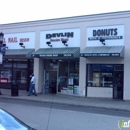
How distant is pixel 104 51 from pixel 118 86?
2.91 m

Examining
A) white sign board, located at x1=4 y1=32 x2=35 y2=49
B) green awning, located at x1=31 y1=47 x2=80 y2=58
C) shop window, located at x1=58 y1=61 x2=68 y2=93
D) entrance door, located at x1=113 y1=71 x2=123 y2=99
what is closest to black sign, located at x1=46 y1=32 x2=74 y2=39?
green awning, located at x1=31 y1=47 x2=80 y2=58

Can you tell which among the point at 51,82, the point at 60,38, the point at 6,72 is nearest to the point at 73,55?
the point at 60,38

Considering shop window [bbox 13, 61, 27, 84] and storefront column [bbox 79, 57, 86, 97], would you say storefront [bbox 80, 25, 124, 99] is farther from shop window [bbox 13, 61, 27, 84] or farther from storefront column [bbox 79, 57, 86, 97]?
shop window [bbox 13, 61, 27, 84]

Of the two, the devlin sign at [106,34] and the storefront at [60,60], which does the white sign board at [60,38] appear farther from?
the devlin sign at [106,34]

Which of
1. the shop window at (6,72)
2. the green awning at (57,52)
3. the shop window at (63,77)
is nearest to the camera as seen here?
the green awning at (57,52)

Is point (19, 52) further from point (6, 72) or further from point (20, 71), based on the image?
point (6, 72)

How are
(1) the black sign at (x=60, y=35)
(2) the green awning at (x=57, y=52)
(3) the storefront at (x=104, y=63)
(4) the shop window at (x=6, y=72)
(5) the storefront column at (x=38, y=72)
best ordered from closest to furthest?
(3) the storefront at (x=104, y=63), (2) the green awning at (x=57, y=52), (1) the black sign at (x=60, y=35), (5) the storefront column at (x=38, y=72), (4) the shop window at (x=6, y=72)

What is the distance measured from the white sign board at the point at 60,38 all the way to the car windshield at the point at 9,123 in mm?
15889

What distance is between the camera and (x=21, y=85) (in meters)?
23.2

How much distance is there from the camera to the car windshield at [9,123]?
3733mm

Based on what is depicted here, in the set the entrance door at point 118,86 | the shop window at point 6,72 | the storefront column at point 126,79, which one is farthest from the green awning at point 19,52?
the storefront column at point 126,79

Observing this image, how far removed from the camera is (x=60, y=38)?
20.5 metres

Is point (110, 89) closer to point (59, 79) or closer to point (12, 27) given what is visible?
point (59, 79)

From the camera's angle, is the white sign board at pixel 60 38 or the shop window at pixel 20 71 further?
the shop window at pixel 20 71
